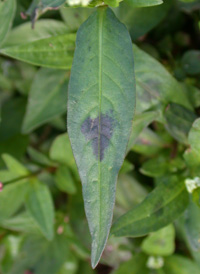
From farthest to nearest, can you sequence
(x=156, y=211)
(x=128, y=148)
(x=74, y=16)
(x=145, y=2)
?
(x=74, y=16) < (x=128, y=148) < (x=156, y=211) < (x=145, y=2)

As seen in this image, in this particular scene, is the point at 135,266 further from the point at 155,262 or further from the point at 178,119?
the point at 178,119

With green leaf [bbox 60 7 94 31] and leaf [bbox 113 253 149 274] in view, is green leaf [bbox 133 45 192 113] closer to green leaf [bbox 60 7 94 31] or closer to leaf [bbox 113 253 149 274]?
green leaf [bbox 60 7 94 31]

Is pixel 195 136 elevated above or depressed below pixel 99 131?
below

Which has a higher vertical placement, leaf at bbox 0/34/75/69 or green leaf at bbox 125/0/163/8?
green leaf at bbox 125/0/163/8

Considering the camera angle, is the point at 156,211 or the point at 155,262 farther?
the point at 155,262

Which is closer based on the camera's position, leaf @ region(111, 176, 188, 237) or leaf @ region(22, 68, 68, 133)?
leaf @ region(111, 176, 188, 237)

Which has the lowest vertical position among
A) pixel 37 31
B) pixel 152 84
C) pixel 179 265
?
pixel 179 265

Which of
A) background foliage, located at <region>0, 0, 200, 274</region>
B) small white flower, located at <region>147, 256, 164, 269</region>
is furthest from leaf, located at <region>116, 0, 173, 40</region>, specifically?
small white flower, located at <region>147, 256, 164, 269</region>

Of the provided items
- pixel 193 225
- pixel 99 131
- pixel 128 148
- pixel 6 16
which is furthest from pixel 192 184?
pixel 6 16

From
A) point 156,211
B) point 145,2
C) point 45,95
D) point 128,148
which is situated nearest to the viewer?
point 145,2
